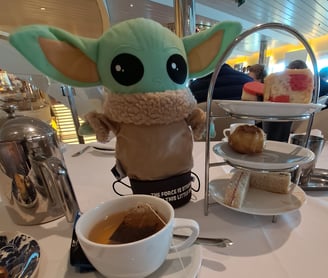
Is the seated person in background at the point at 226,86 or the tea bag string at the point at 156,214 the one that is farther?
the seated person in background at the point at 226,86

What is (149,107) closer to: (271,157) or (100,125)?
(100,125)

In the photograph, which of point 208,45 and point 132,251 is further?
point 208,45

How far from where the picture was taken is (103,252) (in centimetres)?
20

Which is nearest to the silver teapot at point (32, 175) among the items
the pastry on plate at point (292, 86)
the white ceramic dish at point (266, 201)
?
the white ceramic dish at point (266, 201)

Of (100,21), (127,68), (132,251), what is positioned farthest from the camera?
(100,21)

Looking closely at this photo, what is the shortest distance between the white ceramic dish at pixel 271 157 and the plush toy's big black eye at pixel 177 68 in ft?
0.41

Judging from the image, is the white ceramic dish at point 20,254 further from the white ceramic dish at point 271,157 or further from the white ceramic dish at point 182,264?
the white ceramic dish at point 271,157

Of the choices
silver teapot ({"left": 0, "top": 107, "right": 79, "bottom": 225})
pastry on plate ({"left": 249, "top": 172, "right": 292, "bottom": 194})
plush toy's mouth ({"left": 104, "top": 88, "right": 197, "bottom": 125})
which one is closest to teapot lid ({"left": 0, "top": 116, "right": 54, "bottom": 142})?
silver teapot ({"left": 0, "top": 107, "right": 79, "bottom": 225})

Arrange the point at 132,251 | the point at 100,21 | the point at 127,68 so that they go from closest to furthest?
the point at 132,251, the point at 127,68, the point at 100,21

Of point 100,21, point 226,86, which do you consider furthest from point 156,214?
point 100,21

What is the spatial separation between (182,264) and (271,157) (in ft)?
0.66

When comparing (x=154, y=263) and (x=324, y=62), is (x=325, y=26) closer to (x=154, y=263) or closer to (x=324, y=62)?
(x=324, y=62)

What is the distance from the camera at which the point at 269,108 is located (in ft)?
0.89

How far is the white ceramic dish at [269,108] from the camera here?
10.3 inches
